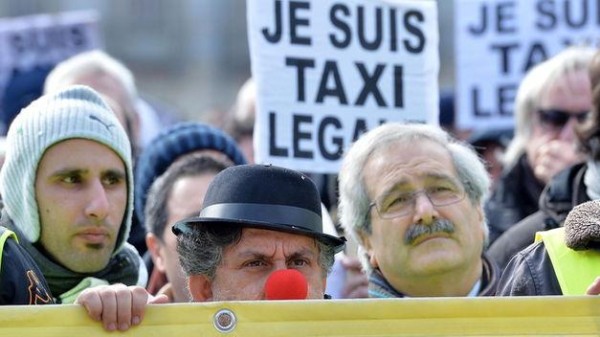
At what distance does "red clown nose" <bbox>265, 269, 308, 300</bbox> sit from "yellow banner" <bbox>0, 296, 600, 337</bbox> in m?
0.37

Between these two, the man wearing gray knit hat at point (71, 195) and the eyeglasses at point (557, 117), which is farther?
the eyeglasses at point (557, 117)

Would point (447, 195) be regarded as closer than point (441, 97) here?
Yes

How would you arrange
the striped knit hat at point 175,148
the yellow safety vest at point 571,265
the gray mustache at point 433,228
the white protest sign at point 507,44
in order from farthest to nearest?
the white protest sign at point 507,44 < the striped knit hat at point 175,148 < the gray mustache at point 433,228 < the yellow safety vest at point 571,265

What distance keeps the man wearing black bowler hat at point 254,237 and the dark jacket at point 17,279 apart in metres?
0.30

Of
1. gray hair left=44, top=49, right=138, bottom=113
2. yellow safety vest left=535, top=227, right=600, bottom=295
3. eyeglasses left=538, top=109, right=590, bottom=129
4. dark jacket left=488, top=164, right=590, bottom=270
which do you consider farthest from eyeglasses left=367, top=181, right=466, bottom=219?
gray hair left=44, top=49, right=138, bottom=113

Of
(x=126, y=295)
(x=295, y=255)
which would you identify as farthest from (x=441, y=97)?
(x=126, y=295)

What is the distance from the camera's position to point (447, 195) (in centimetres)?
536

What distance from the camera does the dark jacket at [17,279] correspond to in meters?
4.35

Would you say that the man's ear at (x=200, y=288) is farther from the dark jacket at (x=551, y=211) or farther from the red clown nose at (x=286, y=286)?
the dark jacket at (x=551, y=211)

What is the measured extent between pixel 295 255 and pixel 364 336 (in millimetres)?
638

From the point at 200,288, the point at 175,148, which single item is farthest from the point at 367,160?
the point at 175,148

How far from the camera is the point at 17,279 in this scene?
4.36 meters

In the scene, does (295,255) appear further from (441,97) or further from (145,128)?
(441,97)

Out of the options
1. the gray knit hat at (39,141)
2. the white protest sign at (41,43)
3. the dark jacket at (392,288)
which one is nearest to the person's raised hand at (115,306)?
the gray knit hat at (39,141)
